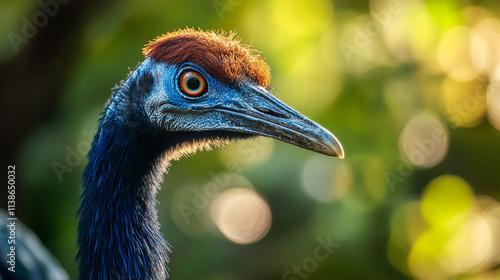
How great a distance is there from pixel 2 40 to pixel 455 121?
16.8 ft

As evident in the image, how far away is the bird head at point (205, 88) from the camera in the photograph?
130 inches

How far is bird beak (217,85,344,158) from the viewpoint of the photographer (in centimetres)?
310

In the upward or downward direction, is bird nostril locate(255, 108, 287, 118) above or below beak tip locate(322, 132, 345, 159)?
below

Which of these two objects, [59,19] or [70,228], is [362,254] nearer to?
[70,228]

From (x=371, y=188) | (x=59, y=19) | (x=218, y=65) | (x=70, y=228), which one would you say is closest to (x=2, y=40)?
(x=59, y=19)

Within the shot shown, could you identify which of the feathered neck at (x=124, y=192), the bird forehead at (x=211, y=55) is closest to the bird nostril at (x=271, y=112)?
the bird forehead at (x=211, y=55)

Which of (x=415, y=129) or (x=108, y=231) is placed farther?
(x=415, y=129)

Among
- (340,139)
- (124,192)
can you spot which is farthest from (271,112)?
(340,139)

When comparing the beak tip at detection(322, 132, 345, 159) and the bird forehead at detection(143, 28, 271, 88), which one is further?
the bird forehead at detection(143, 28, 271, 88)

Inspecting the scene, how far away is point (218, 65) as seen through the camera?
3318mm

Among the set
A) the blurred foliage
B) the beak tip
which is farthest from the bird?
the blurred foliage

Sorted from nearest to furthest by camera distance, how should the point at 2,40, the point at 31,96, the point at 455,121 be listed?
the point at 2,40 < the point at 31,96 < the point at 455,121

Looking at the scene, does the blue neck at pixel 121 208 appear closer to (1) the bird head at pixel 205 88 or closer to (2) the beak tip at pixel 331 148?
(1) the bird head at pixel 205 88

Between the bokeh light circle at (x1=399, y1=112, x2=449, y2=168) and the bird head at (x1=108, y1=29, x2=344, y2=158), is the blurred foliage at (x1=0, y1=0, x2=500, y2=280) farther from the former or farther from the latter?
the bird head at (x1=108, y1=29, x2=344, y2=158)
